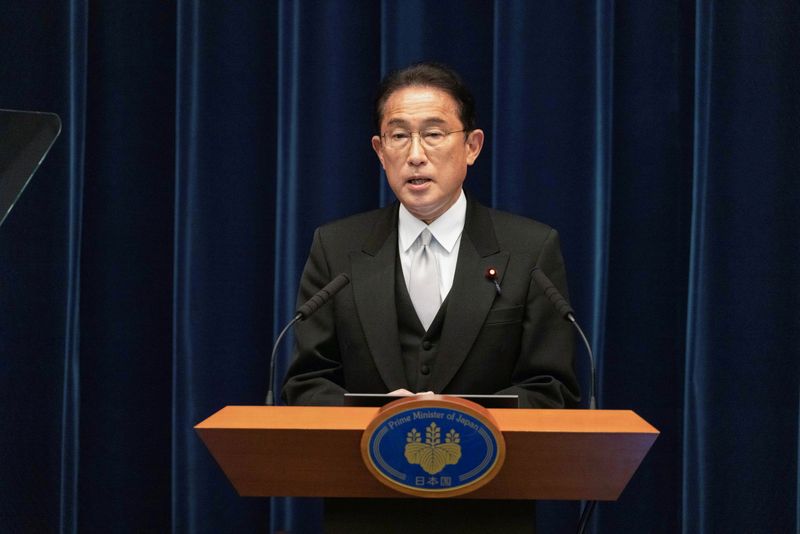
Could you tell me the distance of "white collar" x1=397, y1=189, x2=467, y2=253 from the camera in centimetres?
181

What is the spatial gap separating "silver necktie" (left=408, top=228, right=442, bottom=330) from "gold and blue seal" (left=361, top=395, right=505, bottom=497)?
28.3 inches

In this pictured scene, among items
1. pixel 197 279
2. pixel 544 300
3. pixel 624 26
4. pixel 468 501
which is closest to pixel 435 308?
pixel 544 300

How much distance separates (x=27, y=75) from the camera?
240 cm

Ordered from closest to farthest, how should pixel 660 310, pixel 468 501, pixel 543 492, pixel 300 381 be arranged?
pixel 543 492 → pixel 468 501 → pixel 300 381 → pixel 660 310

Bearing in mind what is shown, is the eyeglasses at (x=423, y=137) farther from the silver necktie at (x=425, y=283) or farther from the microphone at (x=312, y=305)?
the microphone at (x=312, y=305)

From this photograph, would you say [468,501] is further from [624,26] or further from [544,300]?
[624,26]

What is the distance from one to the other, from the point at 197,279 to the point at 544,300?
40.9 inches

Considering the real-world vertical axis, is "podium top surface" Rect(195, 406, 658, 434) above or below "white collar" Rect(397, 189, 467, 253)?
below

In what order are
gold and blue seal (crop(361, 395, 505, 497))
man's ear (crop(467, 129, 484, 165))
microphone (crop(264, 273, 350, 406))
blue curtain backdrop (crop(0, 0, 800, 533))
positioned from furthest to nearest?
blue curtain backdrop (crop(0, 0, 800, 533)) → man's ear (crop(467, 129, 484, 165)) → microphone (crop(264, 273, 350, 406)) → gold and blue seal (crop(361, 395, 505, 497))

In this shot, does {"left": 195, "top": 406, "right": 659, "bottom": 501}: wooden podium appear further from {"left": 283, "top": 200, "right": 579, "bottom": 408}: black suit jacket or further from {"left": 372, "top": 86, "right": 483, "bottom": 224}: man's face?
{"left": 372, "top": 86, "right": 483, "bottom": 224}: man's face

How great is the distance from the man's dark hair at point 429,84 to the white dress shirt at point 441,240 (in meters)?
0.19

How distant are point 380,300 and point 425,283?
114mm

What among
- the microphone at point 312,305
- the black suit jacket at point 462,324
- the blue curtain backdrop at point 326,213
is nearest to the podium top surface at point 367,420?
the microphone at point 312,305

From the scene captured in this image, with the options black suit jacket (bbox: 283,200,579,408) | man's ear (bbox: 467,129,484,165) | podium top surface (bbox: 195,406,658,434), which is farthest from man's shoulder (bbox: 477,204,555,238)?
podium top surface (bbox: 195,406,658,434)
